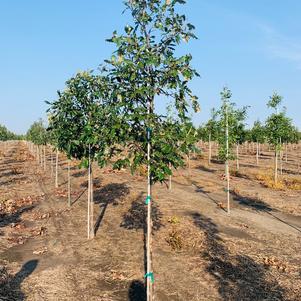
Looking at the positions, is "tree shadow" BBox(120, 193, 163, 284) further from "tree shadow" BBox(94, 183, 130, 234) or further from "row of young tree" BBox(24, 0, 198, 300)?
"row of young tree" BBox(24, 0, 198, 300)

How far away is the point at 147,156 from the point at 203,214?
13.0m

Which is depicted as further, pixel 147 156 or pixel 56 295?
pixel 56 295

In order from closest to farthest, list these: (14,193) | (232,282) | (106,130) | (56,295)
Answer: (106,130) < (56,295) < (232,282) < (14,193)

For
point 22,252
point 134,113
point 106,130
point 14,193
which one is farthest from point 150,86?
point 14,193

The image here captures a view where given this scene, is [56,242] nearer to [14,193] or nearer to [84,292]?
[84,292]

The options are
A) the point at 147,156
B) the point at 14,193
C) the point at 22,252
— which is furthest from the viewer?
the point at 14,193

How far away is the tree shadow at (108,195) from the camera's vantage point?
22.6 m

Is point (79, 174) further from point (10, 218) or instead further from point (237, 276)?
point (237, 276)

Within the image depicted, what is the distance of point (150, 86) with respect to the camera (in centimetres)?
842

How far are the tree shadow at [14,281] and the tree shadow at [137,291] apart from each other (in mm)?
3021

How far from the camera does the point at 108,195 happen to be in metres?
25.6

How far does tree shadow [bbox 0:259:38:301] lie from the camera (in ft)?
33.4

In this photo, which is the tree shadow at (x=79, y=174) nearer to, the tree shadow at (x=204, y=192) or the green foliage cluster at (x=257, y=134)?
the tree shadow at (x=204, y=192)

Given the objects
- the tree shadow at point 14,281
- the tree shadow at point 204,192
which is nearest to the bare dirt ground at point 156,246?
the tree shadow at point 14,281
